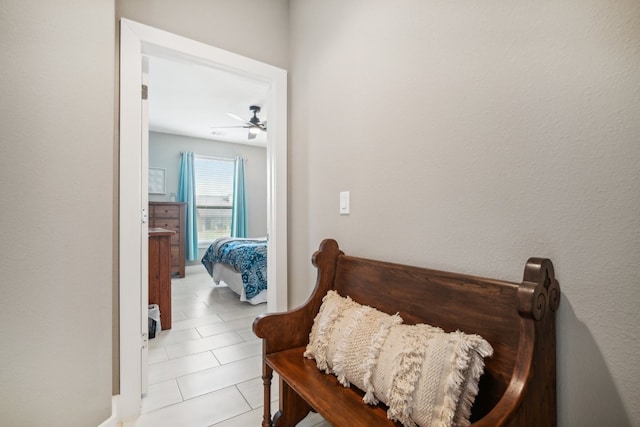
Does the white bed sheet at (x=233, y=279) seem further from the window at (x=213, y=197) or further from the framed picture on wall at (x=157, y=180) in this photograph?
the framed picture on wall at (x=157, y=180)

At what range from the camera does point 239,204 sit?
20.1 feet

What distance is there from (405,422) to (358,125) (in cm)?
125

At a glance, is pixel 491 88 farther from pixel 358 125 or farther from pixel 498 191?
pixel 358 125

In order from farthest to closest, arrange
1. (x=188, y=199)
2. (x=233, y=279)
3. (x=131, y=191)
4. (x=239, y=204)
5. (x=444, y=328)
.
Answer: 1. (x=239, y=204)
2. (x=188, y=199)
3. (x=233, y=279)
4. (x=131, y=191)
5. (x=444, y=328)

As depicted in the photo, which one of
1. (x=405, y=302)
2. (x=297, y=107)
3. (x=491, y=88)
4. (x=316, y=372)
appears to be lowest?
(x=316, y=372)

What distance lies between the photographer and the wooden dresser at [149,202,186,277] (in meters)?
4.77

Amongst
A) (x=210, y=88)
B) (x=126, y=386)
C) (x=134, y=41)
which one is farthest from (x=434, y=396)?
(x=210, y=88)

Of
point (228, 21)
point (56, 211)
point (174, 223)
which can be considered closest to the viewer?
point (56, 211)

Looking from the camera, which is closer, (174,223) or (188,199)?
(174,223)

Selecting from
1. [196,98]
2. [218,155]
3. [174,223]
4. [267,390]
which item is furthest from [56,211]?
[218,155]

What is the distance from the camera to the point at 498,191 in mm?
931

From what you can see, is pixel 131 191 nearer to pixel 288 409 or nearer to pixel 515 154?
pixel 288 409

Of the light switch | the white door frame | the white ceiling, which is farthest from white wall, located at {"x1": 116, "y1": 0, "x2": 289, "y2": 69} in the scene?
the light switch

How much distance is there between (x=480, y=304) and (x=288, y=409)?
97cm
